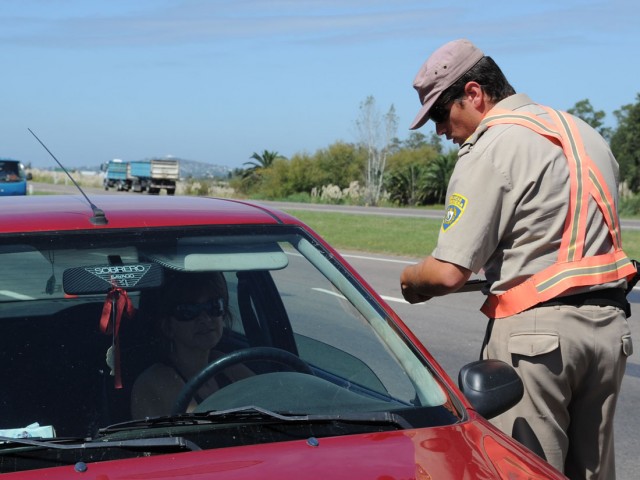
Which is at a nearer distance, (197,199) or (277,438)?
(277,438)

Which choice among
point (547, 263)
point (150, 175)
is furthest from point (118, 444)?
point (150, 175)

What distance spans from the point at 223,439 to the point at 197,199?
4.67 ft

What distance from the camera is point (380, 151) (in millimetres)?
46500

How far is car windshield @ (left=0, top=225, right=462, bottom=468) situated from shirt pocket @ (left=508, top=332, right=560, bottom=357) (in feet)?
1.42

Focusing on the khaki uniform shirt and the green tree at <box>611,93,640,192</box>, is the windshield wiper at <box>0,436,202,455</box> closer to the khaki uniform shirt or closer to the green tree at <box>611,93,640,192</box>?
the khaki uniform shirt

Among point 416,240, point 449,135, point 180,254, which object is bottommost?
point 416,240

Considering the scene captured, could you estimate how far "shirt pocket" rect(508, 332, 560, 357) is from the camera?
10.6ft

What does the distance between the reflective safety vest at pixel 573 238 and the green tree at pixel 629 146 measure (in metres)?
43.0

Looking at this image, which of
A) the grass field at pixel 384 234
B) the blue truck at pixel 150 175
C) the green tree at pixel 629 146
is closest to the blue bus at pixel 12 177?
the grass field at pixel 384 234

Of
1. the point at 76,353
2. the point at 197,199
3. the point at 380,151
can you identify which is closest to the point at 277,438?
the point at 76,353

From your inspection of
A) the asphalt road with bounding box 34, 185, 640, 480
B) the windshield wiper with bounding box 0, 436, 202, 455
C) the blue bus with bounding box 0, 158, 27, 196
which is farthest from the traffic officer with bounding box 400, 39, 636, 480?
the blue bus with bounding box 0, 158, 27, 196

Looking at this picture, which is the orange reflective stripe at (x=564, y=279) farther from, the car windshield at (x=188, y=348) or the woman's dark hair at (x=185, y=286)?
the woman's dark hair at (x=185, y=286)

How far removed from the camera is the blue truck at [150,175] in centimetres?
6681

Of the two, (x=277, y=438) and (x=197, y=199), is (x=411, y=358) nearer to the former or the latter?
(x=277, y=438)
